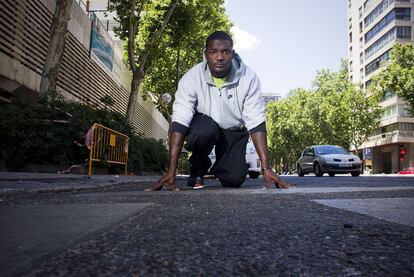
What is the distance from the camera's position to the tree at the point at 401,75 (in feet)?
97.3

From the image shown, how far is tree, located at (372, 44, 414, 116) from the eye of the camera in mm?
29659

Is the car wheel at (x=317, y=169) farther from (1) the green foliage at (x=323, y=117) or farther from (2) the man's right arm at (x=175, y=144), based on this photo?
(1) the green foliage at (x=323, y=117)

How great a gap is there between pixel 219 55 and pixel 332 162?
13.9 metres

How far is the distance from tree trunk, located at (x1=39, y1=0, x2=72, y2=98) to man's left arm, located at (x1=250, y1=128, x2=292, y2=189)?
27.0 feet

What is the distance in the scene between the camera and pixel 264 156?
433 centimetres

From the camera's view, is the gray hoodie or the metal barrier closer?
the gray hoodie

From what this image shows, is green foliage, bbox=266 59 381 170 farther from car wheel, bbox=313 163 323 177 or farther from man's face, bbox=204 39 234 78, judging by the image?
man's face, bbox=204 39 234 78

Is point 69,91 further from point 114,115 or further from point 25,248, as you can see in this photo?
point 25,248

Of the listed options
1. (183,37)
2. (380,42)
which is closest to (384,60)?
(380,42)

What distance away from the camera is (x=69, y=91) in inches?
626

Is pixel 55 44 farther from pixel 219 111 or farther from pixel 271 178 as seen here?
pixel 271 178

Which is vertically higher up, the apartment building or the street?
the apartment building

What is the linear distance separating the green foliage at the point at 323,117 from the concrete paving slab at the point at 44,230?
46.5 metres

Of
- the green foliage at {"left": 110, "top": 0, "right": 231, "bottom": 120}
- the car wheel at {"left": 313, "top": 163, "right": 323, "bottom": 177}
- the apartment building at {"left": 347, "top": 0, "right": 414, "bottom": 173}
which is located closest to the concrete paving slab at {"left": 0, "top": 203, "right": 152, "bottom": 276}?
the green foliage at {"left": 110, "top": 0, "right": 231, "bottom": 120}
